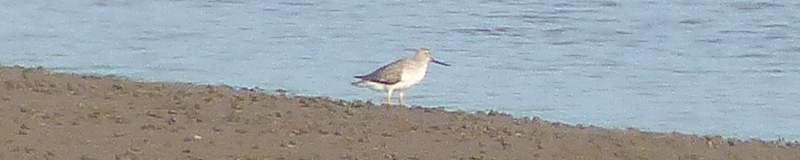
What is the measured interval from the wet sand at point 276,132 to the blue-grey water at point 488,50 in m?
1.82

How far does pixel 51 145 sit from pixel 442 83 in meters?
5.73

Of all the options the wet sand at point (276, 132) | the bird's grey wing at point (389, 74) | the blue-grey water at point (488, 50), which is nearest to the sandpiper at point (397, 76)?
the bird's grey wing at point (389, 74)

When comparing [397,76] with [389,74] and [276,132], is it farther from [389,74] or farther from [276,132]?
[276,132]

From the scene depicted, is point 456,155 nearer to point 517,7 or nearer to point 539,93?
point 539,93

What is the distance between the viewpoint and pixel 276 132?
8.77 metres

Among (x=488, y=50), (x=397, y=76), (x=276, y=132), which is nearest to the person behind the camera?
(x=276, y=132)

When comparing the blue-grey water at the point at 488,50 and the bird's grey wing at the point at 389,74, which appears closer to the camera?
the bird's grey wing at the point at 389,74

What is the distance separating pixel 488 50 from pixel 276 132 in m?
7.21

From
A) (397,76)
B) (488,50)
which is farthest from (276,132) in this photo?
(488,50)

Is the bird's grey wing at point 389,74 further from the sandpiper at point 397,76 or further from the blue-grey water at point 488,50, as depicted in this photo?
the blue-grey water at point 488,50

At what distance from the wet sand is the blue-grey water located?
1.82 metres

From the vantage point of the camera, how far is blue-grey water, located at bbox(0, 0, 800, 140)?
41.7 ft

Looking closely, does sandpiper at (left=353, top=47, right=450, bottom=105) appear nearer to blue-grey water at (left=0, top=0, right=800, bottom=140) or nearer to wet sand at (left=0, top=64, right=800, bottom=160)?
wet sand at (left=0, top=64, right=800, bottom=160)

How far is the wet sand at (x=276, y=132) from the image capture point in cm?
826
